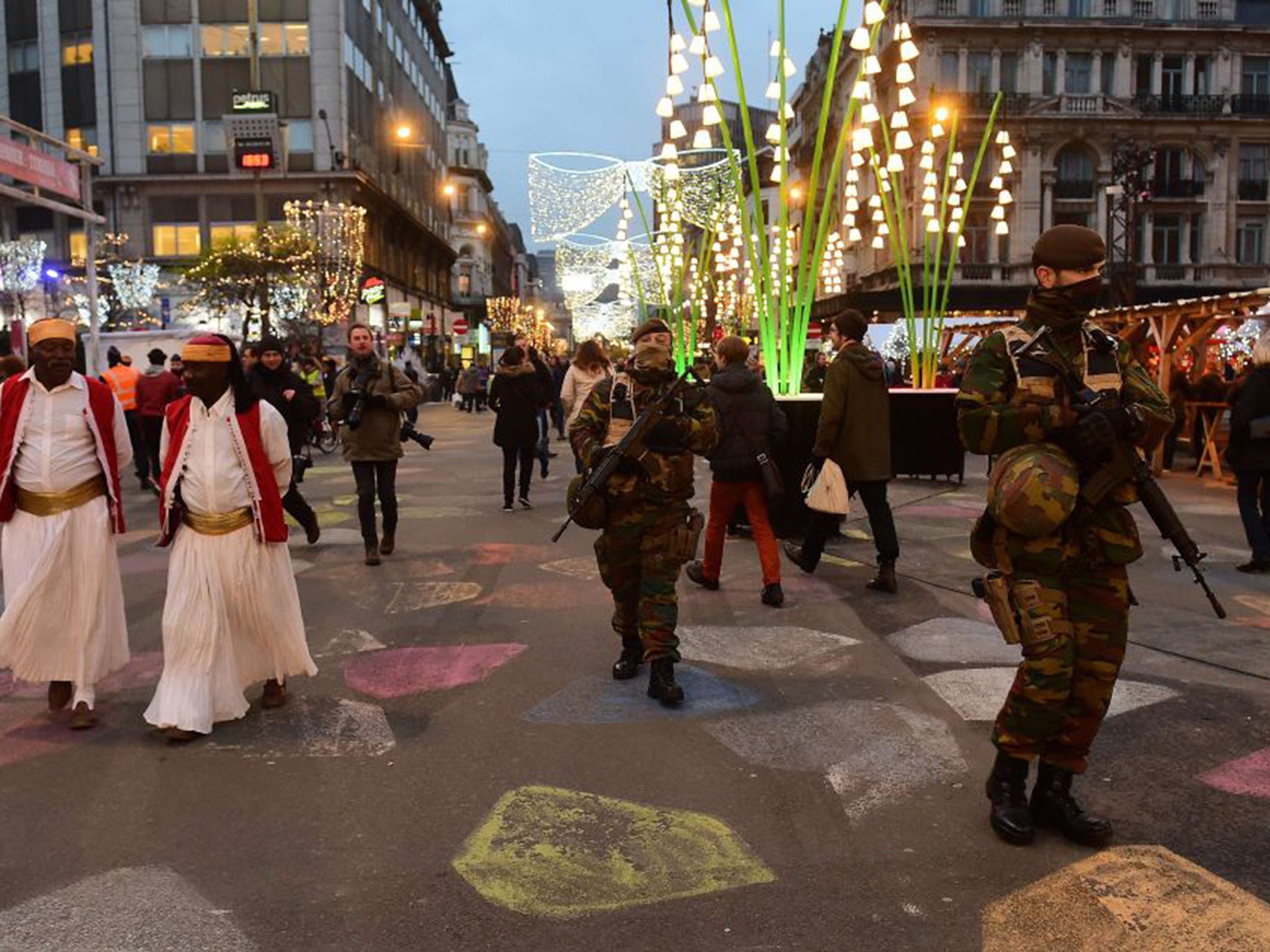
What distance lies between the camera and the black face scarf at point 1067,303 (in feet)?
12.1

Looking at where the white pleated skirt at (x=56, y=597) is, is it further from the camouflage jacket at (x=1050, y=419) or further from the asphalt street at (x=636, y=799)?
the camouflage jacket at (x=1050, y=419)

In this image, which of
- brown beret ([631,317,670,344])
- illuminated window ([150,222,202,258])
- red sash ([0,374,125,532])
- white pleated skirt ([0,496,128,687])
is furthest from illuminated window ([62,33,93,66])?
brown beret ([631,317,670,344])

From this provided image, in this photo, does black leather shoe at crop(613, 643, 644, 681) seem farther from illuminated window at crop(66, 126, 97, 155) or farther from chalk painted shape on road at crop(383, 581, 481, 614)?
illuminated window at crop(66, 126, 97, 155)

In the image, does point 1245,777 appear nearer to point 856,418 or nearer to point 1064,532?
point 1064,532

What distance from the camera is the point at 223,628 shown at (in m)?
4.96

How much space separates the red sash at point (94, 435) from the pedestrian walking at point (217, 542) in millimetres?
433

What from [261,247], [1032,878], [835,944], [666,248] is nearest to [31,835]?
[835,944]

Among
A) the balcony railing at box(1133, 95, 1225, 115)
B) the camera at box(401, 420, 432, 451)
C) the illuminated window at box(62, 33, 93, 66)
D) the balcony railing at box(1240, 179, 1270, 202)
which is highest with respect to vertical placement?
the illuminated window at box(62, 33, 93, 66)

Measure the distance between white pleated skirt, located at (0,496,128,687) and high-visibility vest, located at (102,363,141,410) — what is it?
10.4 m

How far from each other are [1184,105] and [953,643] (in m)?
51.5

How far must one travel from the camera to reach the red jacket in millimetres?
14258

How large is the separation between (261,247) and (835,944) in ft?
106

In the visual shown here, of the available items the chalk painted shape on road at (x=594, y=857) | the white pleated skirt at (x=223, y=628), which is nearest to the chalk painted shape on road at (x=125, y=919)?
the chalk painted shape on road at (x=594, y=857)

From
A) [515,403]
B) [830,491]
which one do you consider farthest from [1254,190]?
[830,491]
